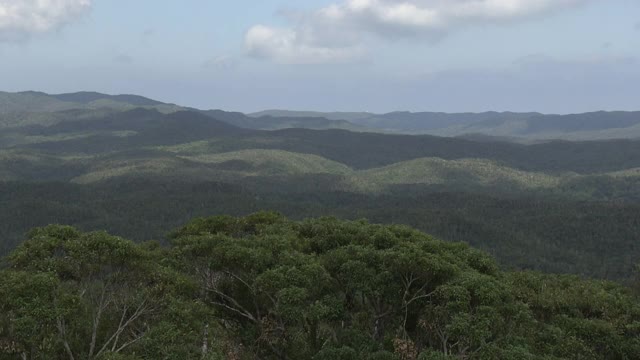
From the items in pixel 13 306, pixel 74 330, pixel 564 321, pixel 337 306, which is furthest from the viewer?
pixel 564 321

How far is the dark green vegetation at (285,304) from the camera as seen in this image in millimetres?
31281

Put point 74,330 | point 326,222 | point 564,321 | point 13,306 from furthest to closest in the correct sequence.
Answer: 1. point 326,222
2. point 564,321
3. point 74,330
4. point 13,306

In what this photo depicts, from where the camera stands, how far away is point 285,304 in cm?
3519

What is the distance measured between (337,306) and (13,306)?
60.3 feet

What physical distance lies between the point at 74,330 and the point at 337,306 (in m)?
15.8

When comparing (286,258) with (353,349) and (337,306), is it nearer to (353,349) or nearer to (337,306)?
(337,306)

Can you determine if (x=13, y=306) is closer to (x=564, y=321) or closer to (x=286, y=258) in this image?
(x=286, y=258)

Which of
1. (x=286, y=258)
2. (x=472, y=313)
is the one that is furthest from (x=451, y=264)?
(x=286, y=258)

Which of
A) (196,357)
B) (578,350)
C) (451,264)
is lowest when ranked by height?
(578,350)

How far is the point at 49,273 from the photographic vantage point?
31.6 meters

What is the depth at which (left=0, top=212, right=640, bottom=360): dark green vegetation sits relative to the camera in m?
31.3

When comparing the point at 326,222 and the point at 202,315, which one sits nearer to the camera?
the point at 202,315

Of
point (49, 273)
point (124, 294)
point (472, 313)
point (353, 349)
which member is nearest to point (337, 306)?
point (353, 349)

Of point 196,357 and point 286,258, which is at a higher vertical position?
point 286,258
